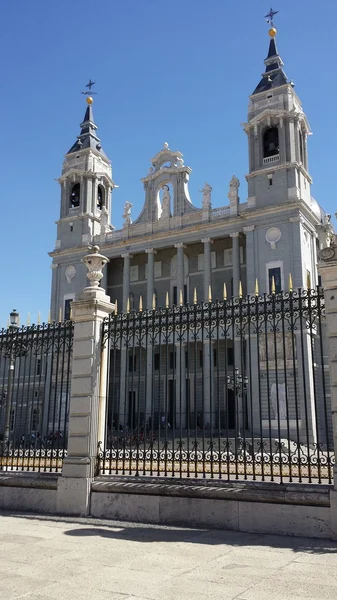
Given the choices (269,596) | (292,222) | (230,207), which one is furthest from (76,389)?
(230,207)

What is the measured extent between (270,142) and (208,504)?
39.5 metres

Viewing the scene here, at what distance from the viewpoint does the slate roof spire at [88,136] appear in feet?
181

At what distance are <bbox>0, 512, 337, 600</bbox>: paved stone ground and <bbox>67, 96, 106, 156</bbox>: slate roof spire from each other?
50.3 m

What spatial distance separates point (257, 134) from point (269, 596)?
42515mm

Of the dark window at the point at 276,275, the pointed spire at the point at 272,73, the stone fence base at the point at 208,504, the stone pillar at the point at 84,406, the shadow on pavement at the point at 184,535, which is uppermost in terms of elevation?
the pointed spire at the point at 272,73

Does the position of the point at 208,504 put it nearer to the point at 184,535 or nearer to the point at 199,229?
the point at 184,535

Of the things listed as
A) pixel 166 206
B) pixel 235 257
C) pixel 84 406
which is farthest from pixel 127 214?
pixel 84 406

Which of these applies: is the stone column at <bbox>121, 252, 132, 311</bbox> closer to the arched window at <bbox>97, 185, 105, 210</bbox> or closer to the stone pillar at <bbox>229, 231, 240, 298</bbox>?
the arched window at <bbox>97, 185, 105, 210</bbox>

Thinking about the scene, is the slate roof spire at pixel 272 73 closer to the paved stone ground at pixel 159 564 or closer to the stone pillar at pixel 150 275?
the stone pillar at pixel 150 275

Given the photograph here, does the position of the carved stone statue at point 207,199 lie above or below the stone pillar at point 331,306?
above

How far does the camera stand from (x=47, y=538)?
8.20m

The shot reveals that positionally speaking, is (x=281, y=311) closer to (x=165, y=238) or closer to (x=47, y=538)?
(x=47, y=538)

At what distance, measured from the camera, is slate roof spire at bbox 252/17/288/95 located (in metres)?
44.6

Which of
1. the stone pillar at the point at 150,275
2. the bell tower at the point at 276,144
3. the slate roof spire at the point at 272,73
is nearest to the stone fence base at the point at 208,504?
the bell tower at the point at 276,144
